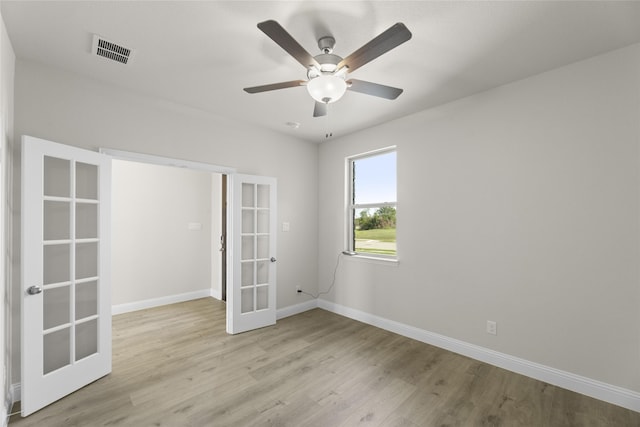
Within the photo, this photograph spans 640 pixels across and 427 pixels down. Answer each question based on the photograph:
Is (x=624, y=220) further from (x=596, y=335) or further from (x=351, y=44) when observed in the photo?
(x=351, y=44)

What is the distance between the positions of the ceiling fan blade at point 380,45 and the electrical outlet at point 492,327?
266 cm

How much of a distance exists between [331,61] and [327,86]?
0.69ft

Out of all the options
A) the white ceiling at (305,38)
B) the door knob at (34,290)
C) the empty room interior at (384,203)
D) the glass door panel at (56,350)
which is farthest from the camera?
the glass door panel at (56,350)

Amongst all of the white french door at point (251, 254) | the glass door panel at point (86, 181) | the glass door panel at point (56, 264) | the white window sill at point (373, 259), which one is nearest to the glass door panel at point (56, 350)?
the glass door panel at point (56, 264)

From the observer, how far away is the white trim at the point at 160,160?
2709 millimetres

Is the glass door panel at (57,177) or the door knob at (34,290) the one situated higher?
the glass door panel at (57,177)

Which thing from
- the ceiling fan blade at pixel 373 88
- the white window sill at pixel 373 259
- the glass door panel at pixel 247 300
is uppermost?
the ceiling fan blade at pixel 373 88

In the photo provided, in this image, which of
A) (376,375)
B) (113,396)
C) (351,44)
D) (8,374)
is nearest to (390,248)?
(376,375)

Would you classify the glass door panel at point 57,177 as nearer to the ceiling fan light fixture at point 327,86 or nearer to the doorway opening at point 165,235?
the doorway opening at point 165,235

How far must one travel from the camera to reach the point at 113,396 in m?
2.22

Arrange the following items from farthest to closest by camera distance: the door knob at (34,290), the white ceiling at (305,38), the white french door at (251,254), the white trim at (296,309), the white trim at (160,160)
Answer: the white trim at (296,309)
the white french door at (251,254)
the white trim at (160,160)
the door knob at (34,290)
the white ceiling at (305,38)

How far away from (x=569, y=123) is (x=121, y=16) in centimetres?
345

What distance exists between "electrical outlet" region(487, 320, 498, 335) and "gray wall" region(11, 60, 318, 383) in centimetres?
249

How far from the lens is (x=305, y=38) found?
6.54 feet
